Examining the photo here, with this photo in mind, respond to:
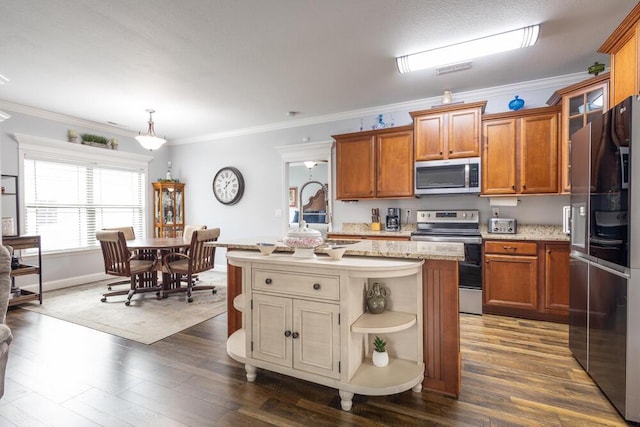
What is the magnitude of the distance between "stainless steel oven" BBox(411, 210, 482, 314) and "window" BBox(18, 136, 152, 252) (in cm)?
501

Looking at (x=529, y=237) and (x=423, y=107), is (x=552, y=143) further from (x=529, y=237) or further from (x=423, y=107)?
(x=423, y=107)

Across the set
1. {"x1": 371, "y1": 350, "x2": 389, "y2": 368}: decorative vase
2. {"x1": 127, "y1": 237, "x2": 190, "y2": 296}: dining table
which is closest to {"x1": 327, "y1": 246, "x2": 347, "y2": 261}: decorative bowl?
{"x1": 371, "y1": 350, "x2": 389, "y2": 368}: decorative vase

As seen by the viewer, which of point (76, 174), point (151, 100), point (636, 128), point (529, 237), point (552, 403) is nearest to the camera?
point (636, 128)

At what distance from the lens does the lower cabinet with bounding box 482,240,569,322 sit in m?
3.14

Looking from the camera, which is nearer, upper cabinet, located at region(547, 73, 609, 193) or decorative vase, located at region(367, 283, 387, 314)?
decorative vase, located at region(367, 283, 387, 314)

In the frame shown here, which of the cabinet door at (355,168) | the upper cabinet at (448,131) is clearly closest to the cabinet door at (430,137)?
the upper cabinet at (448,131)

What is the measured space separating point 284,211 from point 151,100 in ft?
7.98

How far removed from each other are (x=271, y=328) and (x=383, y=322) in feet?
2.34

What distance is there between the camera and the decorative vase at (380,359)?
6.49 feet

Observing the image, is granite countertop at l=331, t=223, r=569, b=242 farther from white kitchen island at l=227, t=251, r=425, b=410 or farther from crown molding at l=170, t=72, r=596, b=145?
white kitchen island at l=227, t=251, r=425, b=410

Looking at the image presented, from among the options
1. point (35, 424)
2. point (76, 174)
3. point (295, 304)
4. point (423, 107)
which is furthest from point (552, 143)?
point (76, 174)

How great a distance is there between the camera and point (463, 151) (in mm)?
3656

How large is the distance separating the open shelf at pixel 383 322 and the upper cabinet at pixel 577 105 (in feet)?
8.11

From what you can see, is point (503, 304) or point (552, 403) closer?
point (552, 403)
